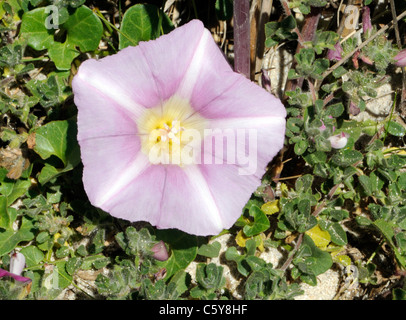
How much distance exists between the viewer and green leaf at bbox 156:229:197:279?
3275mm

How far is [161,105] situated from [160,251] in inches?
35.5

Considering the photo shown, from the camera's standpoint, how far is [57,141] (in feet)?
10.6

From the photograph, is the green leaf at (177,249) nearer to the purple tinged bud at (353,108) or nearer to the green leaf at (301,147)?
the green leaf at (301,147)

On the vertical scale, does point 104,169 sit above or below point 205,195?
above

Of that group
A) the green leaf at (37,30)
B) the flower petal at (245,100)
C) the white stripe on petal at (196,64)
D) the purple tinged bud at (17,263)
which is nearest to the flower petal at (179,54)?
the white stripe on petal at (196,64)

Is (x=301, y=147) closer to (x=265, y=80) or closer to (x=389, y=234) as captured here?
(x=265, y=80)

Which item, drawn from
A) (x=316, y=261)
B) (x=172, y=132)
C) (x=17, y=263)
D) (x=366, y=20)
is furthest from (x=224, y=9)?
(x=17, y=263)

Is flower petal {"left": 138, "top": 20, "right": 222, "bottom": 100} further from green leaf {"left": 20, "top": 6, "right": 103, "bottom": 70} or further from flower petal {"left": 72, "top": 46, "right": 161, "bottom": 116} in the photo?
green leaf {"left": 20, "top": 6, "right": 103, "bottom": 70}

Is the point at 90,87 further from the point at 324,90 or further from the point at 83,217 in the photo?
the point at 324,90

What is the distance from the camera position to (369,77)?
3229mm

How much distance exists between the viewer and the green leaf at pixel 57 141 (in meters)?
3.21

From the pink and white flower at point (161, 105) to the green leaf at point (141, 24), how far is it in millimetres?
866

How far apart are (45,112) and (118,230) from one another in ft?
3.26

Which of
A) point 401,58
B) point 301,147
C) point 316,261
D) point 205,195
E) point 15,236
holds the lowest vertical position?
point 316,261
